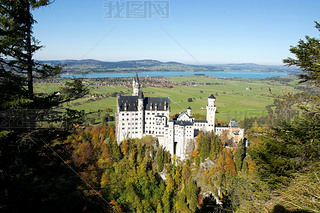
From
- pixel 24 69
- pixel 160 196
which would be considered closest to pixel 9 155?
pixel 24 69

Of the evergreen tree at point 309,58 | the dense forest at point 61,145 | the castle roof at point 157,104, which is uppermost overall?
the evergreen tree at point 309,58

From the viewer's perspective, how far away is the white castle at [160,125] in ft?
136

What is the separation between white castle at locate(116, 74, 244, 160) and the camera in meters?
41.4

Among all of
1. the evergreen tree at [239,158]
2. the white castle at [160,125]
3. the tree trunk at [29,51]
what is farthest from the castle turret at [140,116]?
the tree trunk at [29,51]

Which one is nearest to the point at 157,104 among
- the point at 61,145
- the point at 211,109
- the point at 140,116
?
the point at 140,116

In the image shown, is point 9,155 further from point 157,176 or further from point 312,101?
point 157,176

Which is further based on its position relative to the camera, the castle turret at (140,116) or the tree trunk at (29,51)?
the castle turret at (140,116)

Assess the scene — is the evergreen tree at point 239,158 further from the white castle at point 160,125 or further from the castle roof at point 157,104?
the castle roof at point 157,104

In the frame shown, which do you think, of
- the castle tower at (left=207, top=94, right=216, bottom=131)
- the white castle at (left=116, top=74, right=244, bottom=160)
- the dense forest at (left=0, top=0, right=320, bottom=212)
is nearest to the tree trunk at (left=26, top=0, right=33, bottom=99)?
the dense forest at (left=0, top=0, right=320, bottom=212)

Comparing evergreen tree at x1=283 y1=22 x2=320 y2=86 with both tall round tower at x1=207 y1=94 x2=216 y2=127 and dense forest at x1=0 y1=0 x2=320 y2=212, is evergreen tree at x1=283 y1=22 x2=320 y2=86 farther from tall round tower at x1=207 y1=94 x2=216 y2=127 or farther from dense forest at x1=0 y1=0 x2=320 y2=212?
tall round tower at x1=207 y1=94 x2=216 y2=127

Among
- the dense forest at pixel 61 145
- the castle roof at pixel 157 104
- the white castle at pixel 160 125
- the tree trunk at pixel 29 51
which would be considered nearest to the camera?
the dense forest at pixel 61 145

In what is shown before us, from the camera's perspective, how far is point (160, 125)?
42.5 meters

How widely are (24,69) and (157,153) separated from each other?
33536 mm

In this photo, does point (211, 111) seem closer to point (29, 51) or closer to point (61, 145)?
point (61, 145)
